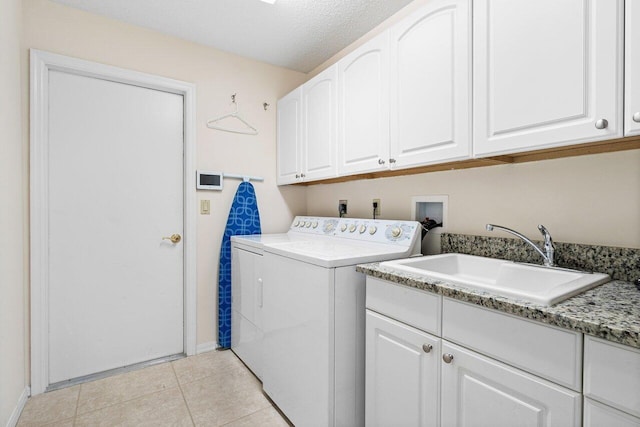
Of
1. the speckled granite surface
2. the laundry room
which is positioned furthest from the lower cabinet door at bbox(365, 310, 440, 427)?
the speckled granite surface

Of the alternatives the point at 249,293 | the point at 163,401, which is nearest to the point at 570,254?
the point at 249,293

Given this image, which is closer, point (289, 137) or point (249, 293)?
point (249, 293)

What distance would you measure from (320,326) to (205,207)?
1505 mm

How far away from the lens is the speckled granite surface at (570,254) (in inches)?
43.4

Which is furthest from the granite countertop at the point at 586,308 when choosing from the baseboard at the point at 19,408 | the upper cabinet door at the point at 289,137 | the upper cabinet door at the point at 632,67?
the baseboard at the point at 19,408

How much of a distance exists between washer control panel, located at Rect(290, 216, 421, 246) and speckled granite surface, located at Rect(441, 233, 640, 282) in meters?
0.25

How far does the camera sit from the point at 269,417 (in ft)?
5.52

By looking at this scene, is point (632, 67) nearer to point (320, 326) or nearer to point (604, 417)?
point (604, 417)

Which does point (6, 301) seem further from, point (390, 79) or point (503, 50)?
point (503, 50)

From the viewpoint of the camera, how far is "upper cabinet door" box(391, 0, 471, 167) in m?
1.30

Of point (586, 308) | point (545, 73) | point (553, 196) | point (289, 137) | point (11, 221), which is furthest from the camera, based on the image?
point (289, 137)

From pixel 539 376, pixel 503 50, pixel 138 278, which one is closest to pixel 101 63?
pixel 138 278

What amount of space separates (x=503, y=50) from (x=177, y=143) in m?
2.17

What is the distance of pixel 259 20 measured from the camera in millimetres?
2076
